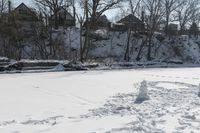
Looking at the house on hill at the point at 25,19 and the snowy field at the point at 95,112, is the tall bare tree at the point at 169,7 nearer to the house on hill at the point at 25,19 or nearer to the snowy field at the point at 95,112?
the house on hill at the point at 25,19

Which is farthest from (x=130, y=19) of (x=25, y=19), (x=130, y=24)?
(x=25, y=19)

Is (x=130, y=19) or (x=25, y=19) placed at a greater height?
(x=130, y=19)

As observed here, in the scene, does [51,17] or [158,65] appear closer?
[158,65]

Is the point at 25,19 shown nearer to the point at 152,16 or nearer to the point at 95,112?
the point at 152,16

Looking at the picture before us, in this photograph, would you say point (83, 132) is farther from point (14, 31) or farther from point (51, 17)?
point (51, 17)

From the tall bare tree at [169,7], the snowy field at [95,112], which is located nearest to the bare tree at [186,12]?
the tall bare tree at [169,7]

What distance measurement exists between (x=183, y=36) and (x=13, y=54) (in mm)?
29637

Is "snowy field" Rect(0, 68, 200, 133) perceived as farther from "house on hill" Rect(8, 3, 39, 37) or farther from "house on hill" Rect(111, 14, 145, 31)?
"house on hill" Rect(111, 14, 145, 31)

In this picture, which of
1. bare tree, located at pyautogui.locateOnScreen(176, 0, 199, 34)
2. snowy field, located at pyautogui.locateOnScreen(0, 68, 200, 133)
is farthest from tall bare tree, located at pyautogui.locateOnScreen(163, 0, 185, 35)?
snowy field, located at pyautogui.locateOnScreen(0, 68, 200, 133)

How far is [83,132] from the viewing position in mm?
7660

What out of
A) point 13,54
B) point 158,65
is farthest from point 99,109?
point 13,54

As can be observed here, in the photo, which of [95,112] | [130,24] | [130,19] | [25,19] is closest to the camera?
[95,112]

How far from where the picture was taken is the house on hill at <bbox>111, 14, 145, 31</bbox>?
49.3 metres

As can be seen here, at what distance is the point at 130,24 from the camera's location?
158 feet
